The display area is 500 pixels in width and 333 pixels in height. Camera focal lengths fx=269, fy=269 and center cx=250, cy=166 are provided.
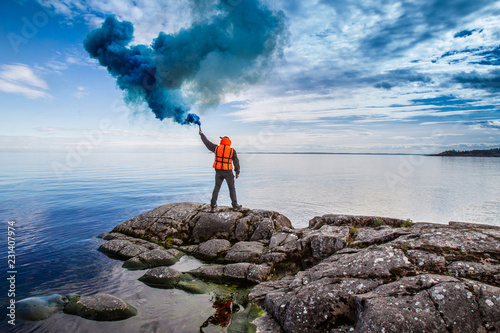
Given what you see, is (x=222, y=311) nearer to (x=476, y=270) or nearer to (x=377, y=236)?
(x=377, y=236)

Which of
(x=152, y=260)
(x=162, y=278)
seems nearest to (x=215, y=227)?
(x=152, y=260)

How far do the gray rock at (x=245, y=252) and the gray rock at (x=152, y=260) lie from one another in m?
2.46

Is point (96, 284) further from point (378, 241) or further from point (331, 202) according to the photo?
point (331, 202)

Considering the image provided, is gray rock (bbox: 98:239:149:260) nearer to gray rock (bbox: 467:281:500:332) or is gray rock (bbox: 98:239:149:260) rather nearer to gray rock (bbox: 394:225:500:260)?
gray rock (bbox: 394:225:500:260)

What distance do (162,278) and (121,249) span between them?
4099 millimetres

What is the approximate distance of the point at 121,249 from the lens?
12617 millimetres

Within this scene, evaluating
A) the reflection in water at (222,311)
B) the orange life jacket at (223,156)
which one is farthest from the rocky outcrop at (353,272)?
the orange life jacket at (223,156)

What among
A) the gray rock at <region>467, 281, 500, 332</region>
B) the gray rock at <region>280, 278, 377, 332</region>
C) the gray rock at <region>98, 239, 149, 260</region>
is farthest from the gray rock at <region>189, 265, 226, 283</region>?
the gray rock at <region>467, 281, 500, 332</region>

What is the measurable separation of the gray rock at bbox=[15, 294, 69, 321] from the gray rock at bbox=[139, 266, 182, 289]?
2.45 m

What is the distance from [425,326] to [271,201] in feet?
71.7

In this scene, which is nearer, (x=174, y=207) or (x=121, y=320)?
(x=121, y=320)

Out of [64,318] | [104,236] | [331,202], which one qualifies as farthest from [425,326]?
[331,202]

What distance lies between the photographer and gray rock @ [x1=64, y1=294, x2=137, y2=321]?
7.56m

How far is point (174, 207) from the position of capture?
627 inches
